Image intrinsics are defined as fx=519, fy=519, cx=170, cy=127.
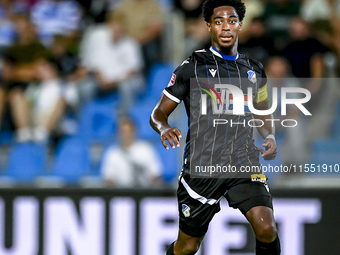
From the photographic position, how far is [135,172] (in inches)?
220

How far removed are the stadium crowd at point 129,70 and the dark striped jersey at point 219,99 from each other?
1814 mm

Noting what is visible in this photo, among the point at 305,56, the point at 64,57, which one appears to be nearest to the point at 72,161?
the point at 64,57

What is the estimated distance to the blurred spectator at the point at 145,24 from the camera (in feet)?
19.5

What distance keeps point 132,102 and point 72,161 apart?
922 mm

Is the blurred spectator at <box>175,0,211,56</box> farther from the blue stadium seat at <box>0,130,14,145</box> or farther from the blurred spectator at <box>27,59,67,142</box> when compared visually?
the blue stadium seat at <box>0,130,14,145</box>

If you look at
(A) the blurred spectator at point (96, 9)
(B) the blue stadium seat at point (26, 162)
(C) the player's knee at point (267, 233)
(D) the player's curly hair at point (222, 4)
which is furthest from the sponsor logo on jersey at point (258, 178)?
(A) the blurred spectator at point (96, 9)

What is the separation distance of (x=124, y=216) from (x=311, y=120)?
2278 millimetres

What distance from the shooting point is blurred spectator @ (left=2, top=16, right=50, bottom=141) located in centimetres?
596

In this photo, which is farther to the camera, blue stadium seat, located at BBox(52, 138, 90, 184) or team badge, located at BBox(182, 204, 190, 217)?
blue stadium seat, located at BBox(52, 138, 90, 184)

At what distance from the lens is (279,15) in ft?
20.2

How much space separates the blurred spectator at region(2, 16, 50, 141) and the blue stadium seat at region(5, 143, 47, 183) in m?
0.14

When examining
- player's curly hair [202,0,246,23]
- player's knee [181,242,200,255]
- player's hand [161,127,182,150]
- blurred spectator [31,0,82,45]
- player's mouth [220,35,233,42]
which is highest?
blurred spectator [31,0,82,45]

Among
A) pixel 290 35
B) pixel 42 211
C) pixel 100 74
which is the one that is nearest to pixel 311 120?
pixel 290 35

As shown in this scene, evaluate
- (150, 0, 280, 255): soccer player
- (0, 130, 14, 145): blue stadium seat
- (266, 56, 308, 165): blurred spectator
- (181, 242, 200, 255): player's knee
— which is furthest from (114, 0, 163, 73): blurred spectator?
(181, 242, 200, 255): player's knee
